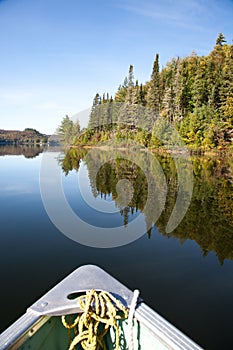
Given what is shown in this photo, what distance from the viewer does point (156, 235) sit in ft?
18.1

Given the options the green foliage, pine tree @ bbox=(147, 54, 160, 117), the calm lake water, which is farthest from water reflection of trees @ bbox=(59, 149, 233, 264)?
pine tree @ bbox=(147, 54, 160, 117)

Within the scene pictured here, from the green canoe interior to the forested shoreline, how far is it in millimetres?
23879

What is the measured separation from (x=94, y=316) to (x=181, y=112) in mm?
34218

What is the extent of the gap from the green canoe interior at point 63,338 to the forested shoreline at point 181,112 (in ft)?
78.3

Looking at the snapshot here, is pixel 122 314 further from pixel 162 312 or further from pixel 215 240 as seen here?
pixel 215 240

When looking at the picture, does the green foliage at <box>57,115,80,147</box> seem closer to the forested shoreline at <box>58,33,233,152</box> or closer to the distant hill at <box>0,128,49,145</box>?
the forested shoreline at <box>58,33,233,152</box>

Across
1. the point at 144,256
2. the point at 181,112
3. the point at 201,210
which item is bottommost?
the point at 144,256

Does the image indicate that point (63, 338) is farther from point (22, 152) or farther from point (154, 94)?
point (22, 152)

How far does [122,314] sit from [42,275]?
2577mm

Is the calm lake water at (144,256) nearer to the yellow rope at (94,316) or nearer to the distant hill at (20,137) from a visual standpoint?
the yellow rope at (94,316)

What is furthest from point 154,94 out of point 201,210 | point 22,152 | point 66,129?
point 201,210

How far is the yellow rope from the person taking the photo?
1467mm

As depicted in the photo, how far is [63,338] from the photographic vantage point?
1642 millimetres

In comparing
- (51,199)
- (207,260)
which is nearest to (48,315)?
(207,260)
